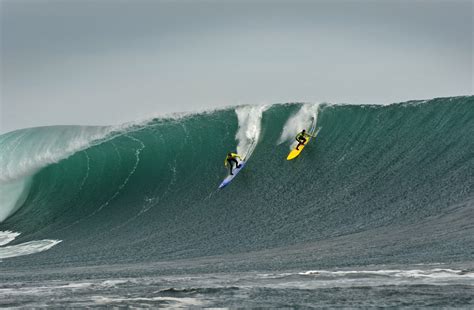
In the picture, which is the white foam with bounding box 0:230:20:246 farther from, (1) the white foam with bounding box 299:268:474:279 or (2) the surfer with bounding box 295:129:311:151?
(1) the white foam with bounding box 299:268:474:279

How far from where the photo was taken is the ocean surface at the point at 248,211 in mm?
9953

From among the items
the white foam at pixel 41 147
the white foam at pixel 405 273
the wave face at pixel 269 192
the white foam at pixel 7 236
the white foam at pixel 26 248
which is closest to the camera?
the white foam at pixel 405 273

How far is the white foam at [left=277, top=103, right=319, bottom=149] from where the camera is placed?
65.7 ft

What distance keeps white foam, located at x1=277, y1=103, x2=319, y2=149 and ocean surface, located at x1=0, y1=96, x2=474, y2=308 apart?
7 cm

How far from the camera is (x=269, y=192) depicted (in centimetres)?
1725

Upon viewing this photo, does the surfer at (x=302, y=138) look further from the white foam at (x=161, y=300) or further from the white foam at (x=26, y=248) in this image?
the white foam at (x=161, y=300)

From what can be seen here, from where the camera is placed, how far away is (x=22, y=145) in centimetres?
2488

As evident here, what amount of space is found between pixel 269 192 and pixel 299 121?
4.03 meters

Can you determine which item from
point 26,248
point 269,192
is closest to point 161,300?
point 269,192

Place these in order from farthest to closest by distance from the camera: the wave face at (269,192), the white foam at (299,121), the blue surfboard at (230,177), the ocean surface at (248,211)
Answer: the white foam at (299,121) → the blue surfboard at (230,177) → the wave face at (269,192) → the ocean surface at (248,211)

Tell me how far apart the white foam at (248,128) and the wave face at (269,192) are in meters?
0.14

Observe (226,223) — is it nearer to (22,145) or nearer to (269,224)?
(269,224)

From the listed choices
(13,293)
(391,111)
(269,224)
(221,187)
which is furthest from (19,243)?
(391,111)

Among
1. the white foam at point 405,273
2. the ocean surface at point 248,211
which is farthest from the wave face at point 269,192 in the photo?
the white foam at point 405,273
